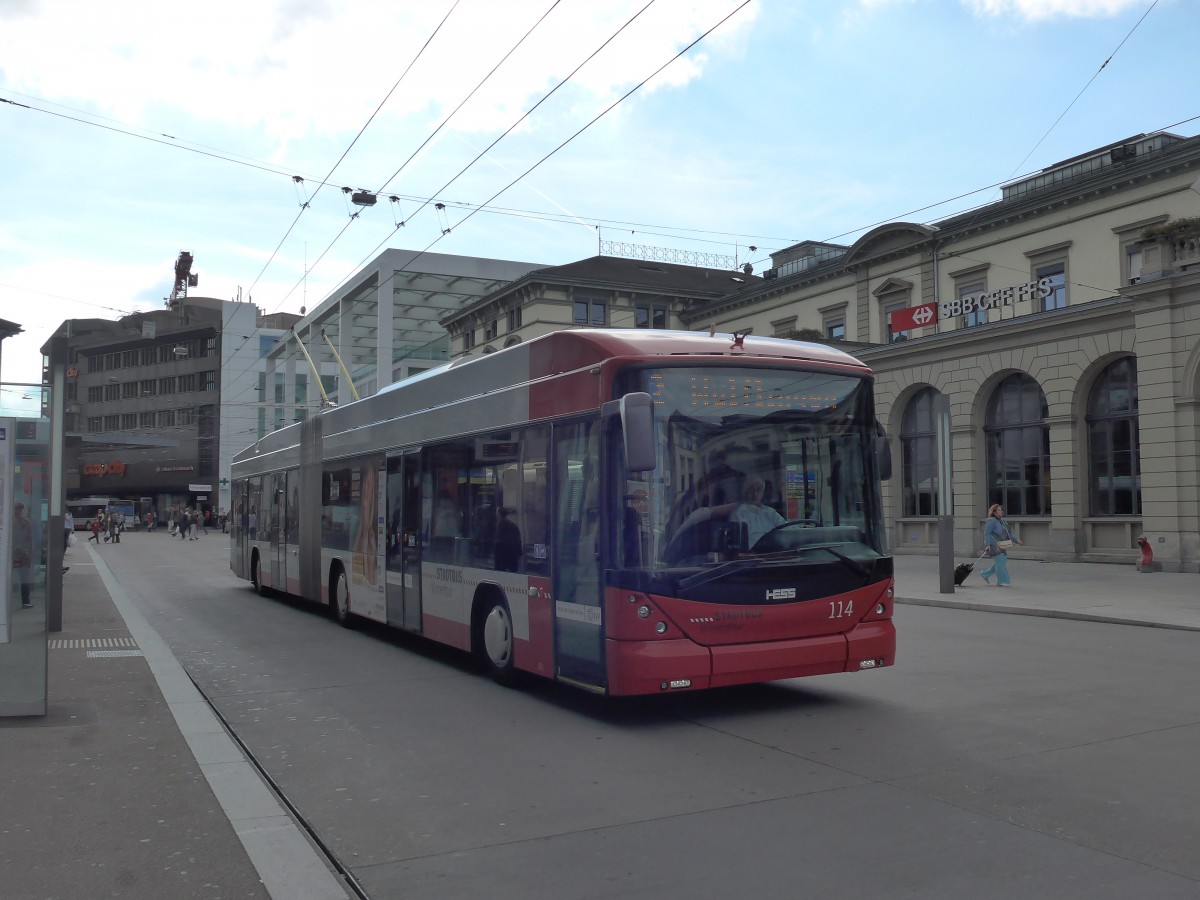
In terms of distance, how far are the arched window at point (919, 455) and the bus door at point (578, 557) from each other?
1052 inches

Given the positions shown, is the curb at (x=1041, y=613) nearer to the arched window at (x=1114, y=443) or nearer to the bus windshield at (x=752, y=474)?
the bus windshield at (x=752, y=474)

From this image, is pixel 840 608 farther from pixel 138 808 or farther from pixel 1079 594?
pixel 1079 594

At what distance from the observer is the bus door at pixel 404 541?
11.8 metres

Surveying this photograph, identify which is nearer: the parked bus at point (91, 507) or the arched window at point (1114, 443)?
the arched window at point (1114, 443)

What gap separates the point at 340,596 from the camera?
1488 cm

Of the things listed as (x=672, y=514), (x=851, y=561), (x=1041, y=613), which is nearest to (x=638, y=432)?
(x=672, y=514)

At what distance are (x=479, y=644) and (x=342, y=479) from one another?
5.15m

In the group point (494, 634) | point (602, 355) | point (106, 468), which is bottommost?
point (494, 634)

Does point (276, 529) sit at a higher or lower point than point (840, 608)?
higher

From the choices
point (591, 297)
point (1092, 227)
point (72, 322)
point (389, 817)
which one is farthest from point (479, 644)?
point (72, 322)

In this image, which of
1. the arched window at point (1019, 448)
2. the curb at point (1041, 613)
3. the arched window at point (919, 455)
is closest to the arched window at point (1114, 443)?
the arched window at point (1019, 448)

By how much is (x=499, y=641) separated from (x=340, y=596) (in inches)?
230

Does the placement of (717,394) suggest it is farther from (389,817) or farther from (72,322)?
(72,322)

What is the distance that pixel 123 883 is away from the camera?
4762 mm
